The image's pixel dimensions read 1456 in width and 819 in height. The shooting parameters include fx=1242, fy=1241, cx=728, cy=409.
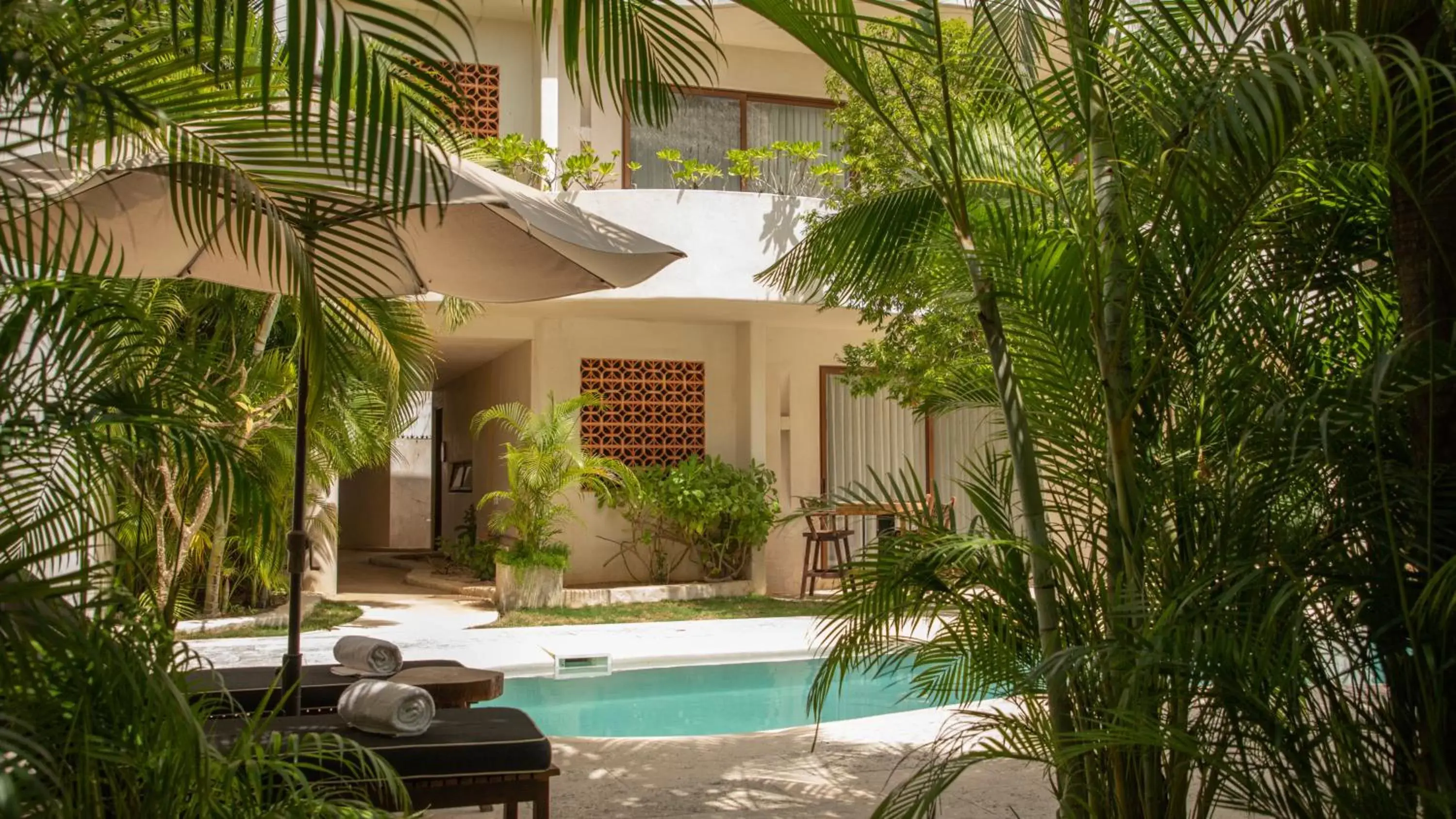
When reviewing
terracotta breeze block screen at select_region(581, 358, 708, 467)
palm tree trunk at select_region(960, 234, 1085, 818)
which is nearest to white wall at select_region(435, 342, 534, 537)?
terracotta breeze block screen at select_region(581, 358, 708, 467)

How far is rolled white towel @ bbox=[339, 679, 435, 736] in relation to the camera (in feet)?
11.4

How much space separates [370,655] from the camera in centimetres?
488

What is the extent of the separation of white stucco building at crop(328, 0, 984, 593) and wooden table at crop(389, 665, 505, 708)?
711cm

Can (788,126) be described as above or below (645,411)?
above

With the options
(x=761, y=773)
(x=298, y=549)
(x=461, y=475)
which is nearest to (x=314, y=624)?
(x=761, y=773)

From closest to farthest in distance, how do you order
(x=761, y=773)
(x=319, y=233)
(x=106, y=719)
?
(x=106, y=719) → (x=319, y=233) → (x=761, y=773)

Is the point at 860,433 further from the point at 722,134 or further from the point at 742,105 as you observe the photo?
the point at 742,105

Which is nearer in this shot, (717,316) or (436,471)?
(717,316)

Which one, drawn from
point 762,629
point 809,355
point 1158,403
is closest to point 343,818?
point 1158,403

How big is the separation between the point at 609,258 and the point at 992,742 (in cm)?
206

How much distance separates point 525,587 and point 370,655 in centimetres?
689

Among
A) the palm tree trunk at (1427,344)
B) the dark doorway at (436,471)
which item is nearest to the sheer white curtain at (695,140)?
the dark doorway at (436,471)

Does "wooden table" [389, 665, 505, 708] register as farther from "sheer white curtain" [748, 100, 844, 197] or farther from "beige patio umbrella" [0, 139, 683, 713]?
"sheer white curtain" [748, 100, 844, 197]

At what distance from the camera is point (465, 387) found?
702 inches
